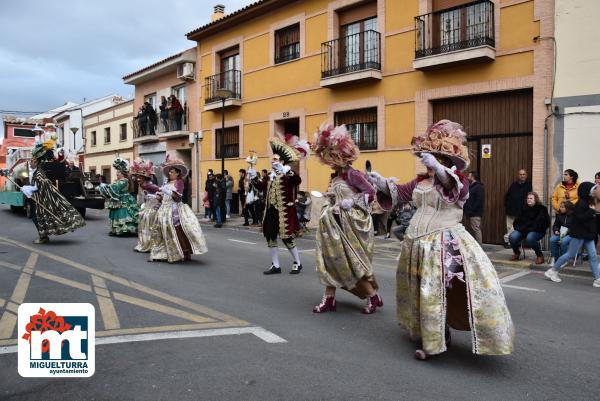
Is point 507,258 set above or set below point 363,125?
below

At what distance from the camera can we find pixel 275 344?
4664 millimetres

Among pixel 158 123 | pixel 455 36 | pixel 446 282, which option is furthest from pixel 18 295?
pixel 158 123

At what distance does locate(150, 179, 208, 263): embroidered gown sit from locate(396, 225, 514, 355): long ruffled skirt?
537cm

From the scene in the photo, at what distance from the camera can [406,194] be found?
15.8ft

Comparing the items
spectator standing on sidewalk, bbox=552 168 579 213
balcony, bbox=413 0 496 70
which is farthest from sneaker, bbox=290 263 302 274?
balcony, bbox=413 0 496 70

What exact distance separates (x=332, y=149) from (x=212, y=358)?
252 cm

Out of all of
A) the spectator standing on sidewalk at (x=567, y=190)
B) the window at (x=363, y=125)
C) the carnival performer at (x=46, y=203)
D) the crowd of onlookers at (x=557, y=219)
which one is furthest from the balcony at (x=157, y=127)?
the spectator standing on sidewalk at (x=567, y=190)

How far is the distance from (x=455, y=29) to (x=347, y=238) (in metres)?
9.13

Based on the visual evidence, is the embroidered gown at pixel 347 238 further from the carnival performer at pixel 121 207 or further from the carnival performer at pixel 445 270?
the carnival performer at pixel 121 207

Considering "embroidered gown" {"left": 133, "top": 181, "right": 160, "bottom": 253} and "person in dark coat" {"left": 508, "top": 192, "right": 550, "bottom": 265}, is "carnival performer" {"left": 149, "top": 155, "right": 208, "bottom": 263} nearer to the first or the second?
"embroidered gown" {"left": 133, "top": 181, "right": 160, "bottom": 253}

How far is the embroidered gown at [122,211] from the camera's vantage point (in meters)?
12.6

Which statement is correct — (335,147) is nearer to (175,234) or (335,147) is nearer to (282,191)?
(282,191)

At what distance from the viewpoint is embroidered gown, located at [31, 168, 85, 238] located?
10.9m

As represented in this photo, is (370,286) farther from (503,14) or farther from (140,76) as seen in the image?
(140,76)
